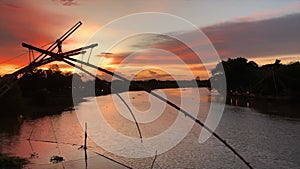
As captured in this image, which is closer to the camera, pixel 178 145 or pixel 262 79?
pixel 178 145

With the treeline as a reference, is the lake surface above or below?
below

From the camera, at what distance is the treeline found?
70875mm

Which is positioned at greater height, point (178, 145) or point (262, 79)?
point (262, 79)

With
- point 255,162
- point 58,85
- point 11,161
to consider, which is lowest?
point 255,162

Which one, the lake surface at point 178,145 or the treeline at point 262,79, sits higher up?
the treeline at point 262,79

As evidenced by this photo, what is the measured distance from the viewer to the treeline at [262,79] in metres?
70.9

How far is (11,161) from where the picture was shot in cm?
1984

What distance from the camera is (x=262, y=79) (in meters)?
82.9

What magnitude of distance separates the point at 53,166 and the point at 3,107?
33.9 m

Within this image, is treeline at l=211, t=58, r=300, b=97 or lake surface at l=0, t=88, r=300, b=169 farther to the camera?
treeline at l=211, t=58, r=300, b=97

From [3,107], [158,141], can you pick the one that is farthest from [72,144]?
[3,107]

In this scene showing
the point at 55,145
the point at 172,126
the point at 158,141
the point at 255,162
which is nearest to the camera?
the point at 255,162

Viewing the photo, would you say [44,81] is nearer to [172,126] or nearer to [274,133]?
[172,126]

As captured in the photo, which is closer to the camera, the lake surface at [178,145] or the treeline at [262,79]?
the lake surface at [178,145]
